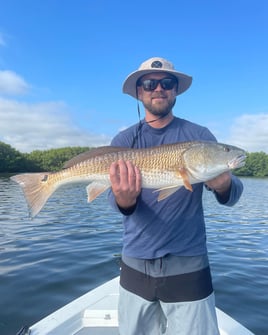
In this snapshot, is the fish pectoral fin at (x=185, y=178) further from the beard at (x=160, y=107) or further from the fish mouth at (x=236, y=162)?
the beard at (x=160, y=107)

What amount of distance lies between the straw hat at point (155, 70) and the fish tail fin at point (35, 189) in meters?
1.49

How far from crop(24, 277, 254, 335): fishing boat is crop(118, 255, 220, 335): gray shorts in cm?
166

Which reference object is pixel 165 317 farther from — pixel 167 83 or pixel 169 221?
pixel 167 83

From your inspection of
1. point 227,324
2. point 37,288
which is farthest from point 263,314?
point 37,288

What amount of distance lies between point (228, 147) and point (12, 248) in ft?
29.8

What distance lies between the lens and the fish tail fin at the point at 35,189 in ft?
11.8

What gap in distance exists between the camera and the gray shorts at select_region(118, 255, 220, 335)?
298cm

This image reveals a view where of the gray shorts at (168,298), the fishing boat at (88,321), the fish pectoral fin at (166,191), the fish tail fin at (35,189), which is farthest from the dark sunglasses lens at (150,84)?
the fishing boat at (88,321)

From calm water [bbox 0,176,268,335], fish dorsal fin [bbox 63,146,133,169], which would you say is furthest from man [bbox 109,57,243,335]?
calm water [bbox 0,176,268,335]

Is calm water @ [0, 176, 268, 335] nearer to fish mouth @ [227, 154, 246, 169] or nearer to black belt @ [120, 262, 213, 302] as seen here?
black belt @ [120, 262, 213, 302]

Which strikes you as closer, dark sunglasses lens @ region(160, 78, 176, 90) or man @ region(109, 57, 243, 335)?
man @ region(109, 57, 243, 335)

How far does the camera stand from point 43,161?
91.5 meters

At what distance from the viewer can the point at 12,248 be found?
10.7m

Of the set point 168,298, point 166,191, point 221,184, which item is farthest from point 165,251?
point 221,184
